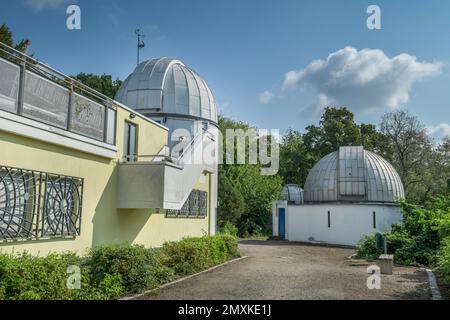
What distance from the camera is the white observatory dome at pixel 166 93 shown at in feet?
61.8

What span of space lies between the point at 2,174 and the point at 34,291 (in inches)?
99.5

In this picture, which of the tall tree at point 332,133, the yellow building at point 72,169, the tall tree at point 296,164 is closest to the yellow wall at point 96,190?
the yellow building at point 72,169

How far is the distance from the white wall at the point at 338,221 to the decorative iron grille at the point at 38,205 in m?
19.5

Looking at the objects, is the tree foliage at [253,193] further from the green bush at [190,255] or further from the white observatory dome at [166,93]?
the green bush at [190,255]

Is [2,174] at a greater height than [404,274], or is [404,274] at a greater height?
[2,174]

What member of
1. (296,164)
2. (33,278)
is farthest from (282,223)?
(33,278)

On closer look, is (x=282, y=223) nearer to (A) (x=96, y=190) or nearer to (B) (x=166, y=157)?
(B) (x=166, y=157)

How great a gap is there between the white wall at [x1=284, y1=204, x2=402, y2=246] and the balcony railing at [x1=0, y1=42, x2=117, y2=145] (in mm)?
18195

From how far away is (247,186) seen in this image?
113ft

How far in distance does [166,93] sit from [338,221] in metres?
14.3

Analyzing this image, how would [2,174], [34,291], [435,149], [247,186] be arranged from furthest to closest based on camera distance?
[435,149]
[247,186]
[2,174]
[34,291]

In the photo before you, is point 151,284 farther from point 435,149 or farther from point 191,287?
point 435,149

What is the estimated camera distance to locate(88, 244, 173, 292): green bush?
9031mm
